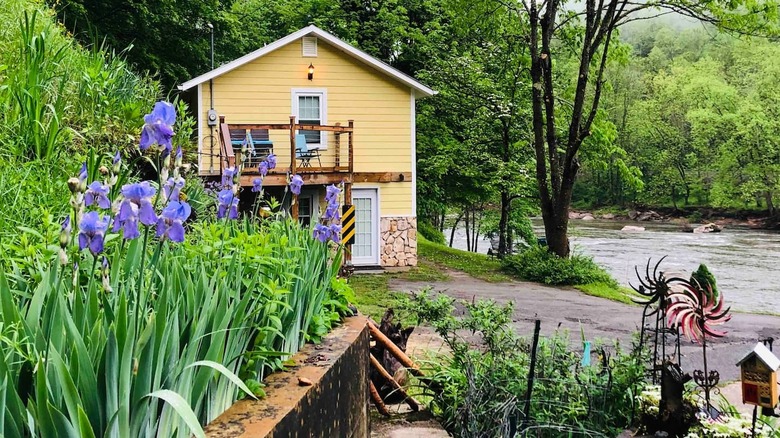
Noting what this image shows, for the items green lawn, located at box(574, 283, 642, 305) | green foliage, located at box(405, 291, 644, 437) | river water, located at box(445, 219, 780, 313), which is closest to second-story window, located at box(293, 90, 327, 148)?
green lawn, located at box(574, 283, 642, 305)

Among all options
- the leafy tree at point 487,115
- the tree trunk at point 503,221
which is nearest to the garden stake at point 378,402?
the leafy tree at point 487,115

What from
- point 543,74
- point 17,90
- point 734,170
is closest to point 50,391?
point 17,90

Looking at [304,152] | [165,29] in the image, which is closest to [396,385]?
[304,152]

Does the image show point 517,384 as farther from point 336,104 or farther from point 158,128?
point 336,104

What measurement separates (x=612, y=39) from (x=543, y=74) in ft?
9.27

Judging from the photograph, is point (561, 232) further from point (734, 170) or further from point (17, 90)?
point (734, 170)

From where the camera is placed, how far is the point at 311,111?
14.0 meters

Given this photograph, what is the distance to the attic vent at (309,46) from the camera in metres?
13.7

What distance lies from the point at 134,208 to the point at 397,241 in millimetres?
12990

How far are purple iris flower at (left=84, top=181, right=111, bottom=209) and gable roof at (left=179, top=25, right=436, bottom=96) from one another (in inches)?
466

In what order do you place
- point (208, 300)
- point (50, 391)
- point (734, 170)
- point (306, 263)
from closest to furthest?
point (50, 391) → point (208, 300) → point (306, 263) → point (734, 170)

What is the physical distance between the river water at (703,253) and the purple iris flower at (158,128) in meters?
13.8

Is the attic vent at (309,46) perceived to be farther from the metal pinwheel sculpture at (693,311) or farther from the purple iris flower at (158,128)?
the purple iris flower at (158,128)

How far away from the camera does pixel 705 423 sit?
3.07 metres
